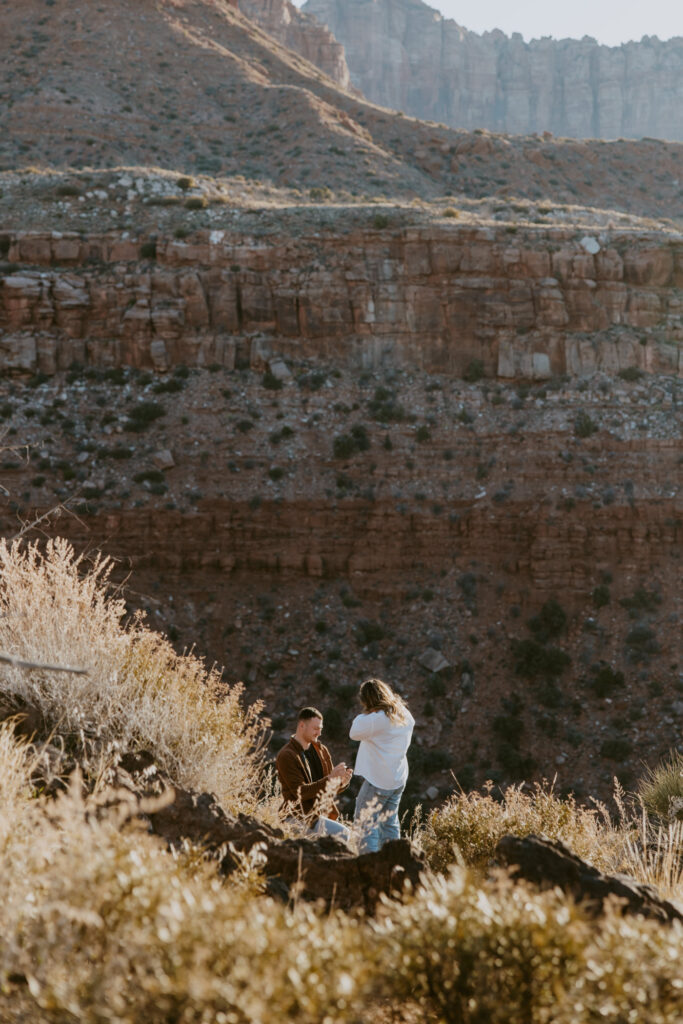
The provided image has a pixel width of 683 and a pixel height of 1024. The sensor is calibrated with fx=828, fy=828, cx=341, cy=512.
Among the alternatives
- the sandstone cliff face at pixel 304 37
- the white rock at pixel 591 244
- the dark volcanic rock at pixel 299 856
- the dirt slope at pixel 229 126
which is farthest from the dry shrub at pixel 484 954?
the sandstone cliff face at pixel 304 37

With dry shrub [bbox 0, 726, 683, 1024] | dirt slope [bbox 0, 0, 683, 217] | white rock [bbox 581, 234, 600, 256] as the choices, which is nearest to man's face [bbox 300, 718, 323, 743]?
dry shrub [bbox 0, 726, 683, 1024]

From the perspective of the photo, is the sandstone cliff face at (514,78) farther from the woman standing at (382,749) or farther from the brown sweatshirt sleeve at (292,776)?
the brown sweatshirt sleeve at (292,776)

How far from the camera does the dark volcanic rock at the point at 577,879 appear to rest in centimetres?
396

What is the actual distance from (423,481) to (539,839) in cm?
1871

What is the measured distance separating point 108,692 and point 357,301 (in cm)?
2155

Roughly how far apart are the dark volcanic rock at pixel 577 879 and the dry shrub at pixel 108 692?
212cm

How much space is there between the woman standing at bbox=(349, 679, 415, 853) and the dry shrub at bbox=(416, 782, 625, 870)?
1.44 feet

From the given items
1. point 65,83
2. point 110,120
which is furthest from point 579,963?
point 65,83

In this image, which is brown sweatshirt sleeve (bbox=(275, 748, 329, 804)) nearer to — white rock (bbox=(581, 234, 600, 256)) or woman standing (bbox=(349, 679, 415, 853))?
woman standing (bbox=(349, 679, 415, 853))

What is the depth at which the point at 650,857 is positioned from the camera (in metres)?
6.15

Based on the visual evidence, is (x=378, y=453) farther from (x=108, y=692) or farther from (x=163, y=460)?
(x=108, y=692)

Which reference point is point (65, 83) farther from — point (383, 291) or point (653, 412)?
point (653, 412)

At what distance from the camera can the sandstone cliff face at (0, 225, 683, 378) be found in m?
24.7

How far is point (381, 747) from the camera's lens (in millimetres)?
6027
